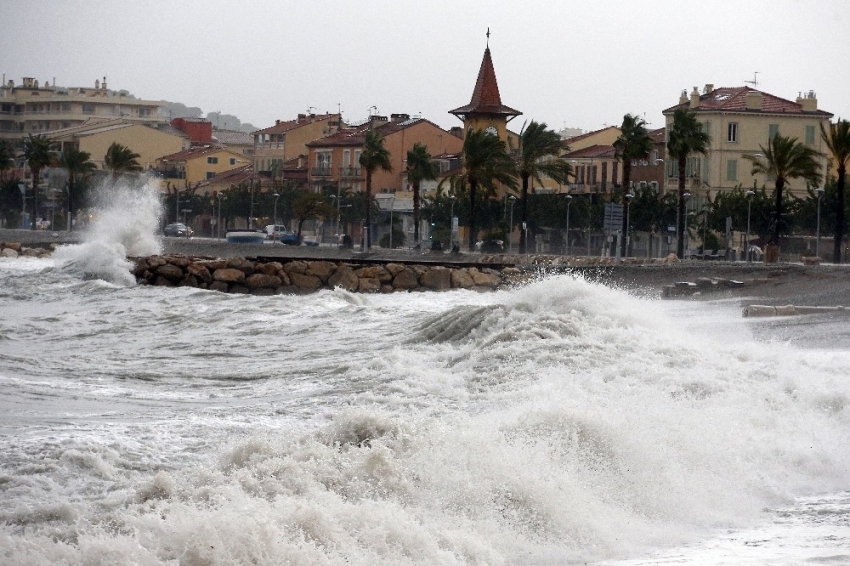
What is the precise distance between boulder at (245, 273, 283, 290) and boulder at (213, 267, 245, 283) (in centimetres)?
27

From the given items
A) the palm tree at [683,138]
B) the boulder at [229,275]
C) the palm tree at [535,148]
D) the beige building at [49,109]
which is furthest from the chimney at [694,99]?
the beige building at [49,109]

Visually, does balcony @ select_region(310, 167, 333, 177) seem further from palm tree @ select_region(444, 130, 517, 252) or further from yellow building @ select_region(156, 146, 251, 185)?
palm tree @ select_region(444, 130, 517, 252)

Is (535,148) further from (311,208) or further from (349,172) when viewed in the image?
(349,172)

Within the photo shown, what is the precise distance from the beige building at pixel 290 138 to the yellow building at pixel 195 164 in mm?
4949

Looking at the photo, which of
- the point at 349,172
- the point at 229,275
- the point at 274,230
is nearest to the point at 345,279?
the point at 229,275

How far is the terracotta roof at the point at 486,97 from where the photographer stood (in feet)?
301

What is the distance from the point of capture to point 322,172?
351 feet

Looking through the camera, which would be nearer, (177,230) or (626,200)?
(626,200)

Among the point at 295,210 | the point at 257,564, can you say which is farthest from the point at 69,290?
the point at 295,210

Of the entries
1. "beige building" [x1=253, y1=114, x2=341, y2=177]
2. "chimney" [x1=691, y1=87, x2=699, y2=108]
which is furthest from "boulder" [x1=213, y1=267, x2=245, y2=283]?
"beige building" [x1=253, y1=114, x2=341, y2=177]

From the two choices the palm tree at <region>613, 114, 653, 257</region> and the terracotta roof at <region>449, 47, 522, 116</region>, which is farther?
the terracotta roof at <region>449, 47, 522, 116</region>

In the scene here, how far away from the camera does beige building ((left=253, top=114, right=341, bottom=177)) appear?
391 ft

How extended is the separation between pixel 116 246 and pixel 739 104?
149 feet

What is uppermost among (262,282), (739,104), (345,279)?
(739,104)
